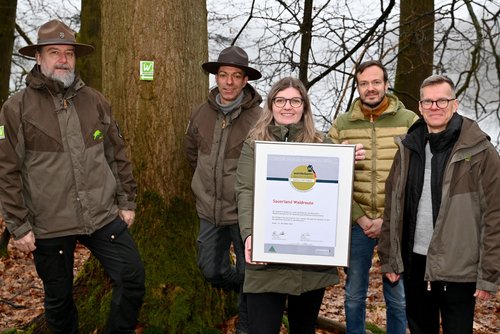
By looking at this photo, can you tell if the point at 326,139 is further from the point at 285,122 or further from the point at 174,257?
the point at 174,257

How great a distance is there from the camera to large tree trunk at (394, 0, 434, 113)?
8367 millimetres

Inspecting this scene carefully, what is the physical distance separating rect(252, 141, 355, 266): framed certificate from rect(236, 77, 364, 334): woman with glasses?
87mm

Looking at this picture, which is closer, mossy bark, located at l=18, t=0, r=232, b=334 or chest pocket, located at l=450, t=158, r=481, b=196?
chest pocket, located at l=450, t=158, r=481, b=196

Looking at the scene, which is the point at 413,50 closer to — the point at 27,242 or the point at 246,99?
the point at 246,99

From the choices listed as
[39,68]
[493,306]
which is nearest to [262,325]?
[39,68]

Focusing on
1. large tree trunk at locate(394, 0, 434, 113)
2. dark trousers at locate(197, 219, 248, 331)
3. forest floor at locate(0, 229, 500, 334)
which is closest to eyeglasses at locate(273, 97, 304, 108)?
dark trousers at locate(197, 219, 248, 331)

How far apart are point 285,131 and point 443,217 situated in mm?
1060

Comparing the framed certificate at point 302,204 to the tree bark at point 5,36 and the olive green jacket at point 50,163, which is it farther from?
the tree bark at point 5,36

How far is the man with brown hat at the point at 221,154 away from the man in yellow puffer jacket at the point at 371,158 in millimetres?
761

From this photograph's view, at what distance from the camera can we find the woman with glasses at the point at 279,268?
324 centimetres

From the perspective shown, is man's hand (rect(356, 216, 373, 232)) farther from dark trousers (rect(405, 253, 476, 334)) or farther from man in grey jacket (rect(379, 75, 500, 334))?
dark trousers (rect(405, 253, 476, 334))

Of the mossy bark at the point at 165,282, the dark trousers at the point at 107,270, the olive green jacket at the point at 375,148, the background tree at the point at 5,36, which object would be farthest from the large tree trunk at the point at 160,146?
the background tree at the point at 5,36

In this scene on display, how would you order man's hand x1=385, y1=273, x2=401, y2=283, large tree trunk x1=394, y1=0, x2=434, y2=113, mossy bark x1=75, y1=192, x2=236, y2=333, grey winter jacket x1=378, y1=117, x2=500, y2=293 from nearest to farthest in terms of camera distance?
grey winter jacket x1=378, y1=117, x2=500, y2=293, man's hand x1=385, y1=273, x2=401, y2=283, mossy bark x1=75, y1=192, x2=236, y2=333, large tree trunk x1=394, y1=0, x2=434, y2=113

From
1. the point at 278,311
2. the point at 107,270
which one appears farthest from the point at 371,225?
the point at 107,270
